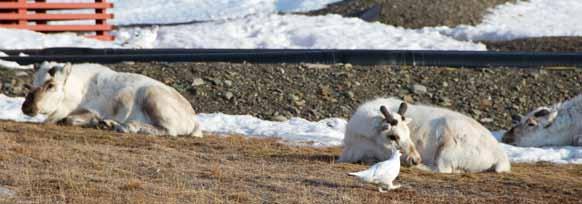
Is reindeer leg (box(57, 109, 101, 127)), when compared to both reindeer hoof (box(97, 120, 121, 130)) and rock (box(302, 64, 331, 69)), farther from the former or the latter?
rock (box(302, 64, 331, 69))

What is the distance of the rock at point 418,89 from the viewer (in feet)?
71.6

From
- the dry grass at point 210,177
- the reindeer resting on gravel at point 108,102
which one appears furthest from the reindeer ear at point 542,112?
the reindeer resting on gravel at point 108,102

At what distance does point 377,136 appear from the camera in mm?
13977

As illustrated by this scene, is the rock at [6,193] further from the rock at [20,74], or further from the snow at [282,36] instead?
the snow at [282,36]

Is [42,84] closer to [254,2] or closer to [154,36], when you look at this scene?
[154,36]

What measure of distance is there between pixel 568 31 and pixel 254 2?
75.7 ft

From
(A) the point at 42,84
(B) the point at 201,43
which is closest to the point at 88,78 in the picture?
(A) the point at 42,84

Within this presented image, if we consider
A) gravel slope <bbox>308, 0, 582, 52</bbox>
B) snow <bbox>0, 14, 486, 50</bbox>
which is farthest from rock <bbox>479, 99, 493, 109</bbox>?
gravel slope <bbox>308, 0, 582, 52</bbox>

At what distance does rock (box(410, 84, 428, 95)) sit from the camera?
71.6 feet

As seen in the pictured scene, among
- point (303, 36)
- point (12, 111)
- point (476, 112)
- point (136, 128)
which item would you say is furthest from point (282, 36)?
point (136, 128)

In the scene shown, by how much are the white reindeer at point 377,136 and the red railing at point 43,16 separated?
78.9ft

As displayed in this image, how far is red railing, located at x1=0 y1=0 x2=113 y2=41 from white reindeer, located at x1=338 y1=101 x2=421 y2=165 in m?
24.0

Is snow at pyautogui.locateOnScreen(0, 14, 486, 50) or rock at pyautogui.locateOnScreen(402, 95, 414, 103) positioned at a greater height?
rock at pyautogui.locateOnScreen(402, 95, 414, 103)

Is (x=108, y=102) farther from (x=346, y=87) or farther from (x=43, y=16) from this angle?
(x=43, y=16)
